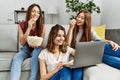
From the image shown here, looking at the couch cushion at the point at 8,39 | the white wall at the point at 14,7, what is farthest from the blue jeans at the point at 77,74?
the white wall at the point at 14,7

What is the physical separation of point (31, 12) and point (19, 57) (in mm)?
471

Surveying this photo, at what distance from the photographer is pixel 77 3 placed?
10.3 feet

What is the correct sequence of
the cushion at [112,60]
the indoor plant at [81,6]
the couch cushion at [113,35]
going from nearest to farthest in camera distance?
1. the cushion at [112,60]
2. the couch cushion at [113,35]
3. the indoor plant at [81,6]

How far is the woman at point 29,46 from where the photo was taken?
6.07ft

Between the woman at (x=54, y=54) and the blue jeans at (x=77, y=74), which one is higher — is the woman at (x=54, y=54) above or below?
above

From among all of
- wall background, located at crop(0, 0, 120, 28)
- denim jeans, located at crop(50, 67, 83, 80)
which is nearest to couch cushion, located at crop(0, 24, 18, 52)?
denim jeans, located at crop(50, 67, 83, 80)

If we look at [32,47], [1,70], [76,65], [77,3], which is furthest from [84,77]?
[77,3]

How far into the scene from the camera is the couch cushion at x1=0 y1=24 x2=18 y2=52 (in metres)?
2.43

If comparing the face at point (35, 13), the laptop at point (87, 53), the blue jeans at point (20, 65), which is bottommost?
the blue jeans at point (20, 65)

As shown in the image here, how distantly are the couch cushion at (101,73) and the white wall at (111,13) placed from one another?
4.37 feet

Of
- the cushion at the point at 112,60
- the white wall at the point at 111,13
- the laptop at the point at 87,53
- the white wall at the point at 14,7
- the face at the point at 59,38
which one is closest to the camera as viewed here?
the laptop at the point at 87,53

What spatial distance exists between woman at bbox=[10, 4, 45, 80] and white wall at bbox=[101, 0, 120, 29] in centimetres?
123

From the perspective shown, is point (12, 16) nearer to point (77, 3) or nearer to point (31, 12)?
point (77, 3)

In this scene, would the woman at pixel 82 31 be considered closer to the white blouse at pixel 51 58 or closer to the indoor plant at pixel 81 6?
the white blouse at pixel 51 58
